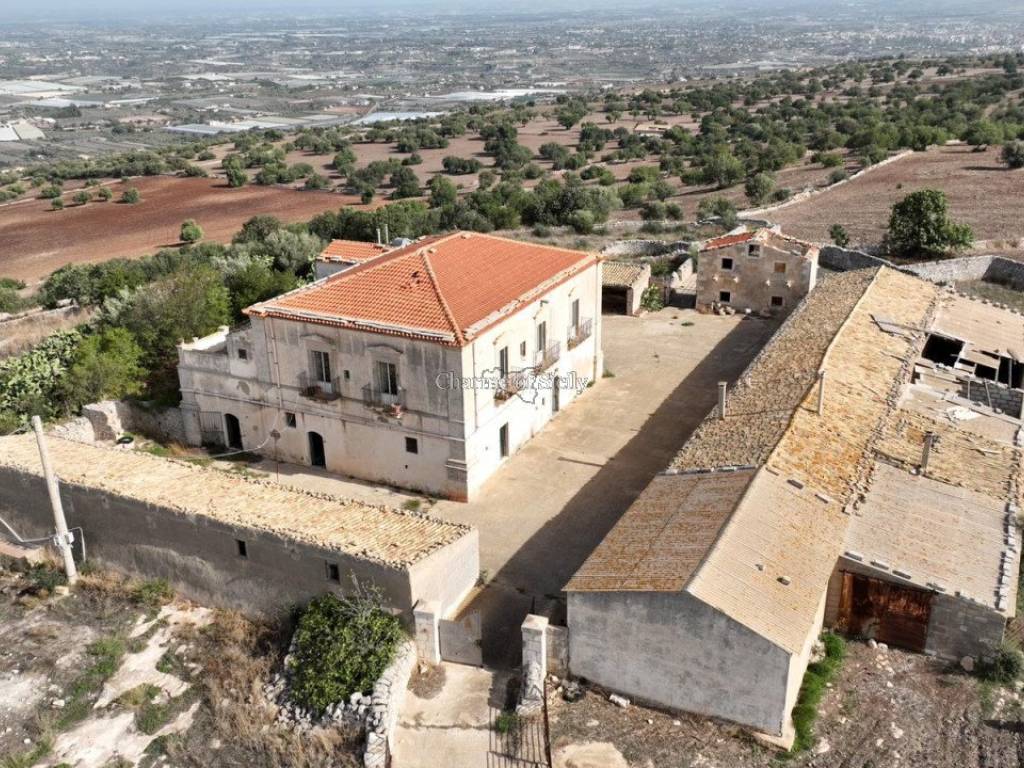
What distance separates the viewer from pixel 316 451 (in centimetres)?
2645

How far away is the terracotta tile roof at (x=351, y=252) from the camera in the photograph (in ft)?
116

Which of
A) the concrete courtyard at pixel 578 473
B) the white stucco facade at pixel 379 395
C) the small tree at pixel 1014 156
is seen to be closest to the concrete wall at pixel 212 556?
the concrete courtyard at pixel 578 473

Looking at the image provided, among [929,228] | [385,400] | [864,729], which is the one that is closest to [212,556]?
[385,400]

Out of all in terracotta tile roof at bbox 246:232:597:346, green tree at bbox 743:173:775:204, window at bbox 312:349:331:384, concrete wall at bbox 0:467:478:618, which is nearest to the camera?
concrete wall at bbox 0:467:478:618

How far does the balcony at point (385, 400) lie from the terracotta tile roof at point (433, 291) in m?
1.70

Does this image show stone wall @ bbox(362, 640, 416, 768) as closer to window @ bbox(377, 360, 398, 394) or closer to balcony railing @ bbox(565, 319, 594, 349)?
window @ bbox(377, 360, 398, 394)

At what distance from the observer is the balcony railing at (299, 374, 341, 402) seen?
2502 cm

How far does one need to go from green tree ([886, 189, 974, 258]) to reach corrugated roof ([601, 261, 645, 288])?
13.8 meters

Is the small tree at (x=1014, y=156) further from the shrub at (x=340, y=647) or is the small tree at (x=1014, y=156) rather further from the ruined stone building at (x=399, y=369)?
the shrub at (x=340, y=647)

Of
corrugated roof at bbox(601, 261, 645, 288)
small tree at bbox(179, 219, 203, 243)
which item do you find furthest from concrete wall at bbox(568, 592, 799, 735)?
small tree at bbox(179, 219, 203, 243)

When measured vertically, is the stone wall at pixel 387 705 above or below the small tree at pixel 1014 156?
below

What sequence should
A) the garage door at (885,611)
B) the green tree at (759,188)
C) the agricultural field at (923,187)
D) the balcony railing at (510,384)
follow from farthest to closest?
the green tree at (759,188)
the agricultural field at (923,187)
the balcony railing at (510,384)
the garage door at (885,611)

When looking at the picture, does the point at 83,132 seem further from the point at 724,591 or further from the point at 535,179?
the point at 724,591

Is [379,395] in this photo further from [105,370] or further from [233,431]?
[105,370]
